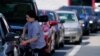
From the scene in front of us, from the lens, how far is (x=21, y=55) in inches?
411

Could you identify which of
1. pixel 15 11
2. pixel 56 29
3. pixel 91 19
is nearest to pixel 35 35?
pixel 15 11

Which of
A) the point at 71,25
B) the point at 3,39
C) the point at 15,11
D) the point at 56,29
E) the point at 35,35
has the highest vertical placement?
the point at 3,39

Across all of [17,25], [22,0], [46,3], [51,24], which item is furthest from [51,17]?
[46,3]

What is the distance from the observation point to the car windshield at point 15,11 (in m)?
15.7

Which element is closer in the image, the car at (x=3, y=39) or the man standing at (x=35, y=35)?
the car at (x=3, y=39)

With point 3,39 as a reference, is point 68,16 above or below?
below

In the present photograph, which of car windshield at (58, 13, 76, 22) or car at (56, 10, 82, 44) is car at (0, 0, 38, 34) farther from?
car windshield at (58, 13, 76, 22)

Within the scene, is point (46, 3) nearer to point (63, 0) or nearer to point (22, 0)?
point (63, 0)

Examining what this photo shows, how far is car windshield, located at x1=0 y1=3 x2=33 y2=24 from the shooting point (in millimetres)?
15683

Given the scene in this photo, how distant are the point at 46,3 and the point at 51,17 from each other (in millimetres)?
25000

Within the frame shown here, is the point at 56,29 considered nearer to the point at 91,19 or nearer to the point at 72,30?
the point at 72,30

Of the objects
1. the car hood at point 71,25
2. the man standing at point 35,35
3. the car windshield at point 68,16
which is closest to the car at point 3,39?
the man standing at point 35,35

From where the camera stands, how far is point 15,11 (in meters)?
16.0

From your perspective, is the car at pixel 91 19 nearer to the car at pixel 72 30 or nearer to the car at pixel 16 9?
the car at pixel 72 30
